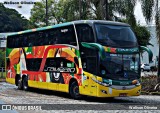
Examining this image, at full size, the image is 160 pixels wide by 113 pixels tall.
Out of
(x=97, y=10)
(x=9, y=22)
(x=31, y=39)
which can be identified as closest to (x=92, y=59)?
(x=31, y=39)

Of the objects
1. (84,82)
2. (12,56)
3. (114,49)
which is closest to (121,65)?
(114,49)

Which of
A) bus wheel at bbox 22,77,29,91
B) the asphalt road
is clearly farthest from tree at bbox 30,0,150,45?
the asphalt road

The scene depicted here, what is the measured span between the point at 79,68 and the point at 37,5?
65238 millimetres

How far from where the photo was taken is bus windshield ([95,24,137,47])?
17.9 metres

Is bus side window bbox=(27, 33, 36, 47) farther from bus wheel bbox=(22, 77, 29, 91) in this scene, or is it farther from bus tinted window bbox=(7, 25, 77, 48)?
bus wheel bbox=(22, 77, 29, 91)

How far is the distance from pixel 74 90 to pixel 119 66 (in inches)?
115

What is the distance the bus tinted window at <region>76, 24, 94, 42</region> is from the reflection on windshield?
125cm

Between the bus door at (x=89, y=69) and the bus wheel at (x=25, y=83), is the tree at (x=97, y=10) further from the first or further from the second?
the bus door at (x=89, y=69)

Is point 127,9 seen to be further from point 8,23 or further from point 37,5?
point 8,23

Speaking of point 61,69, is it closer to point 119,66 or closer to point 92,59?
point 92,59

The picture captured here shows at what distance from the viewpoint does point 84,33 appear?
18.6 meters

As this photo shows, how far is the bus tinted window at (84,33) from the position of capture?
59.6ft

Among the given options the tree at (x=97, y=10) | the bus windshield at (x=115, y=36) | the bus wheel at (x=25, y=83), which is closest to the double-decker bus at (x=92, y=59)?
the bus windshield at (x=115, y=36)

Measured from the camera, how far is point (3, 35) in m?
70.4
